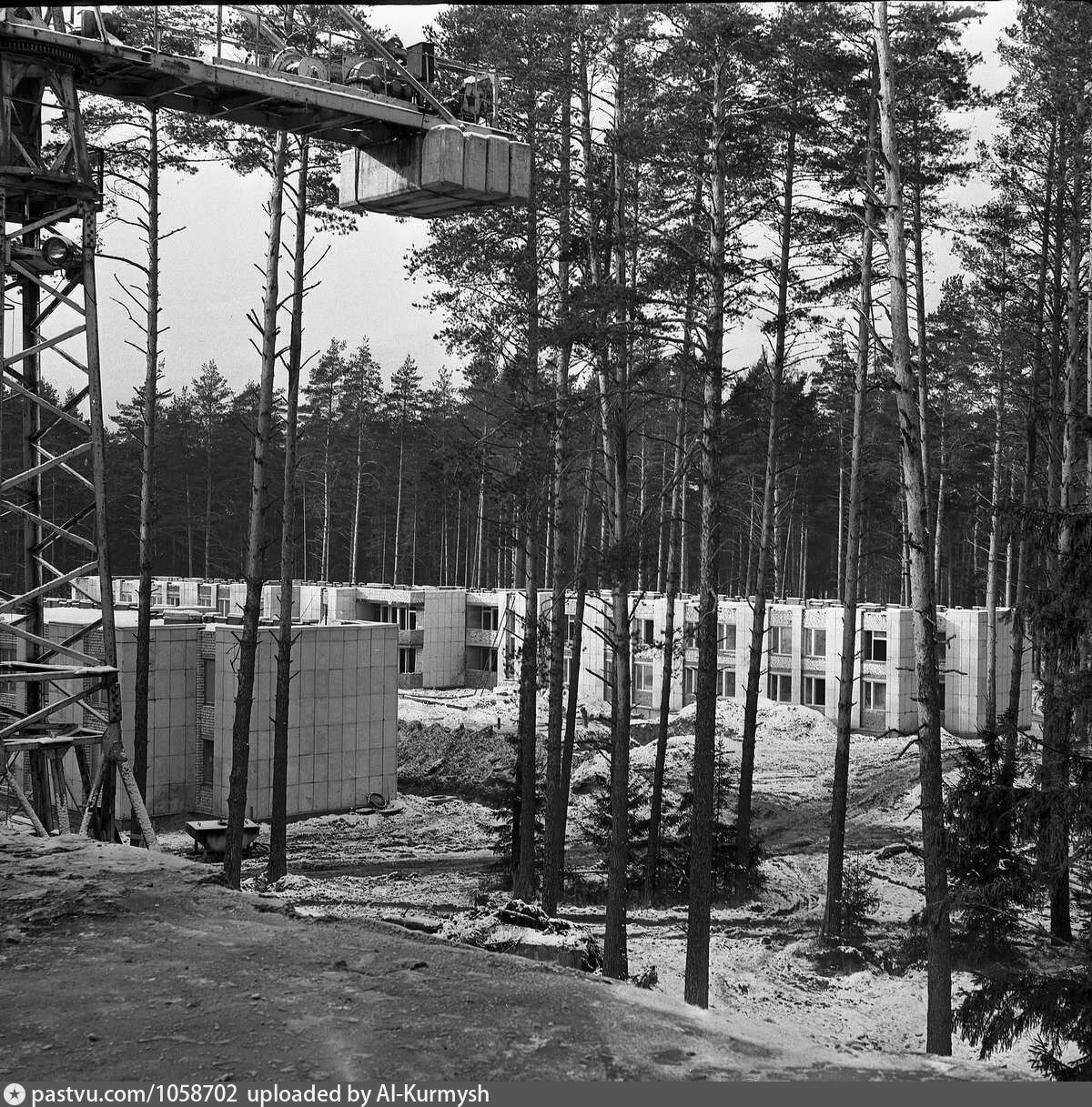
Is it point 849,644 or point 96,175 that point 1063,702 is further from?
point 96,175

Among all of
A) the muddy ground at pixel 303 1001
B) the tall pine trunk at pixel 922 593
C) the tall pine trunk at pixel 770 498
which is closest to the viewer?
the muddy ground at pixel 303 1001

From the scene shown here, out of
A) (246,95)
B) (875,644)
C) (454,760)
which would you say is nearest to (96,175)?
(246,95)

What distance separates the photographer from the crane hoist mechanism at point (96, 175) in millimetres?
9477

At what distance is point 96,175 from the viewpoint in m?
10.6

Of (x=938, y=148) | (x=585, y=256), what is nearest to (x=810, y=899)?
(x=585, y=256)

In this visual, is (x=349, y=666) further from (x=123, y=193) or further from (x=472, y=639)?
(x=472, y=639)

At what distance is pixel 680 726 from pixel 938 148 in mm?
22583

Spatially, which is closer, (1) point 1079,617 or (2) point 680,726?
(1) point 1079,617

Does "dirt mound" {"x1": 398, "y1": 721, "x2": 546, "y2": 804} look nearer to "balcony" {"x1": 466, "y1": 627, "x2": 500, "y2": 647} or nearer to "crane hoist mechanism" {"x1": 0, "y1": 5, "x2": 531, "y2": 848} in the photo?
"balcony" {"x1": 466, "y1": 627, "x2": 500, "y2": 647}

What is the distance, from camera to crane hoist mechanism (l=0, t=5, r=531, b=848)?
31.1 feet

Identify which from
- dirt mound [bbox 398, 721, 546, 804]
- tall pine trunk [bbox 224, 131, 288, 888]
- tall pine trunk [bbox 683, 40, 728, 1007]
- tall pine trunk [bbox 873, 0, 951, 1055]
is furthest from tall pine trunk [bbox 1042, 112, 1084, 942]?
dirt mound [bbox 398, 721, 546, 804]

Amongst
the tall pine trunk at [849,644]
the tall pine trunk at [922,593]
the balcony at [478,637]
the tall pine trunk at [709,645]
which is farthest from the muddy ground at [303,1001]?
the balcony at [478,637]

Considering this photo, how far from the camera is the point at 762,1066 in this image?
183 inches

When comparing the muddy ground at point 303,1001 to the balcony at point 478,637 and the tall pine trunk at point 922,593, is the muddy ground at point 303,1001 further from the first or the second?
the balcony at point 478,637
